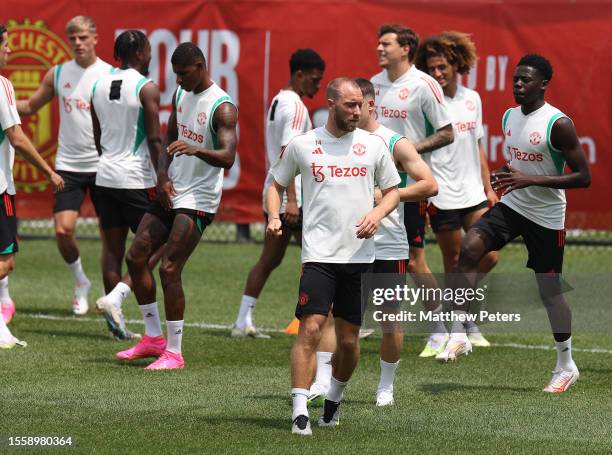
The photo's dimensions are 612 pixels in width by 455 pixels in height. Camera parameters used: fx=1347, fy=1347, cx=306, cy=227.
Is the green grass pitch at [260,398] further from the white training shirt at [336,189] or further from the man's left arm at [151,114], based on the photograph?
the man's left arm at [151,114]

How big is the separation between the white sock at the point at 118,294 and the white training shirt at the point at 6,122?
1.21 meters

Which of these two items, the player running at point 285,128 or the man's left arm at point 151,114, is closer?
the man's left arm at point 151,114

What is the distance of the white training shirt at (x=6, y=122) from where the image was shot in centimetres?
1061

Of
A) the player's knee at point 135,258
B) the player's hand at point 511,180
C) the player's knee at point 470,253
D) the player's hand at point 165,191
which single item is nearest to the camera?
the player's hand at point 511,180

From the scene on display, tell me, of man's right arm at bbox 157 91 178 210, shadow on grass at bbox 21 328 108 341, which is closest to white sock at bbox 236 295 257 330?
shadow on grass at bbox 21 328 108 341

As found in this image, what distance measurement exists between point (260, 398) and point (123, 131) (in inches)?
131

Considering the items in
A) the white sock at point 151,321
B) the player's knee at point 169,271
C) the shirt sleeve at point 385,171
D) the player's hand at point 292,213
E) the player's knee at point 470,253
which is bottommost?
the white sock at point 151,321

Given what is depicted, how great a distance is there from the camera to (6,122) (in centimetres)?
1065

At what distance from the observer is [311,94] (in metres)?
11.7

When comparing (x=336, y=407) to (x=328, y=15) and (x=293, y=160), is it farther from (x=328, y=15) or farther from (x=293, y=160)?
(x=328, y=15)

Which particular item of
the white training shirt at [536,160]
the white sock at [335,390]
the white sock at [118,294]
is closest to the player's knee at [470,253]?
the white training shirt at [536,160]

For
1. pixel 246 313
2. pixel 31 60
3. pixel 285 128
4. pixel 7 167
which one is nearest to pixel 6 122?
pixel 7 167

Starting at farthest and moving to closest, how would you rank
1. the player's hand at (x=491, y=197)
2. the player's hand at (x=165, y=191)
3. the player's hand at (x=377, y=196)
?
the player's hand at (x=491, y=197) → the player's hand at (x=165, y=191) → the player's hand at (x=377, y=196)

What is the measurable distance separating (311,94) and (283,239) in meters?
1.30
